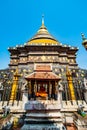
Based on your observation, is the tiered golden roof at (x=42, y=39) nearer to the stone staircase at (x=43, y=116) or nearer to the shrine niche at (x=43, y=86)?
the shrine niche at (x=43, y=86)

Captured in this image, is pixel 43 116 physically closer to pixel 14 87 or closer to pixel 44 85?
pixel 44 85

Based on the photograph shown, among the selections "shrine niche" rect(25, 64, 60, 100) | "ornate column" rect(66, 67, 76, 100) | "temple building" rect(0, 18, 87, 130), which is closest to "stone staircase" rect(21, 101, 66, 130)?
"temple building" rect(0, 18, 87, 130)

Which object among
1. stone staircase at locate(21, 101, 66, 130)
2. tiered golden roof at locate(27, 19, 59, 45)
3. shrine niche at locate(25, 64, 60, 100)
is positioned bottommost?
stone staircase at locate(21, 101, 66, 130)

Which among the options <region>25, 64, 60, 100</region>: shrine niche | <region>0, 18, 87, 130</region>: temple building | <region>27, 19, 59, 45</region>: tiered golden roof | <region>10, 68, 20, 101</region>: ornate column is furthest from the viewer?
<region>27, 19, 59, 45</region>: tiered golden roof

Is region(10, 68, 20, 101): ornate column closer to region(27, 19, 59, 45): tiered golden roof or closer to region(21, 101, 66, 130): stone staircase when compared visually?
region(27, 19, 59, 45): tiered golden roof

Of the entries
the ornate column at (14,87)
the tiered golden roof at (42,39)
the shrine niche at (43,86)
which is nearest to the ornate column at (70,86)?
the ornate column at (14,87)

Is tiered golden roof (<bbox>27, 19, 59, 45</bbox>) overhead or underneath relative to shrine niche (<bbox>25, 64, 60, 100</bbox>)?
overhead

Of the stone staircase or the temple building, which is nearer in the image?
the stone staircase

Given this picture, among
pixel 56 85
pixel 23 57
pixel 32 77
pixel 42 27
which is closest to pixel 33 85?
pixel 32 77

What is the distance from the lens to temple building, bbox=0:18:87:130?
14891 millimetres

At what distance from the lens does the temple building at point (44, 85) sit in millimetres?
14891

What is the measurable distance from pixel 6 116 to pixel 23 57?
1732 cm

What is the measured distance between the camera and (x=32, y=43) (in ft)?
124

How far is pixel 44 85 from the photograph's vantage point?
1627cm
